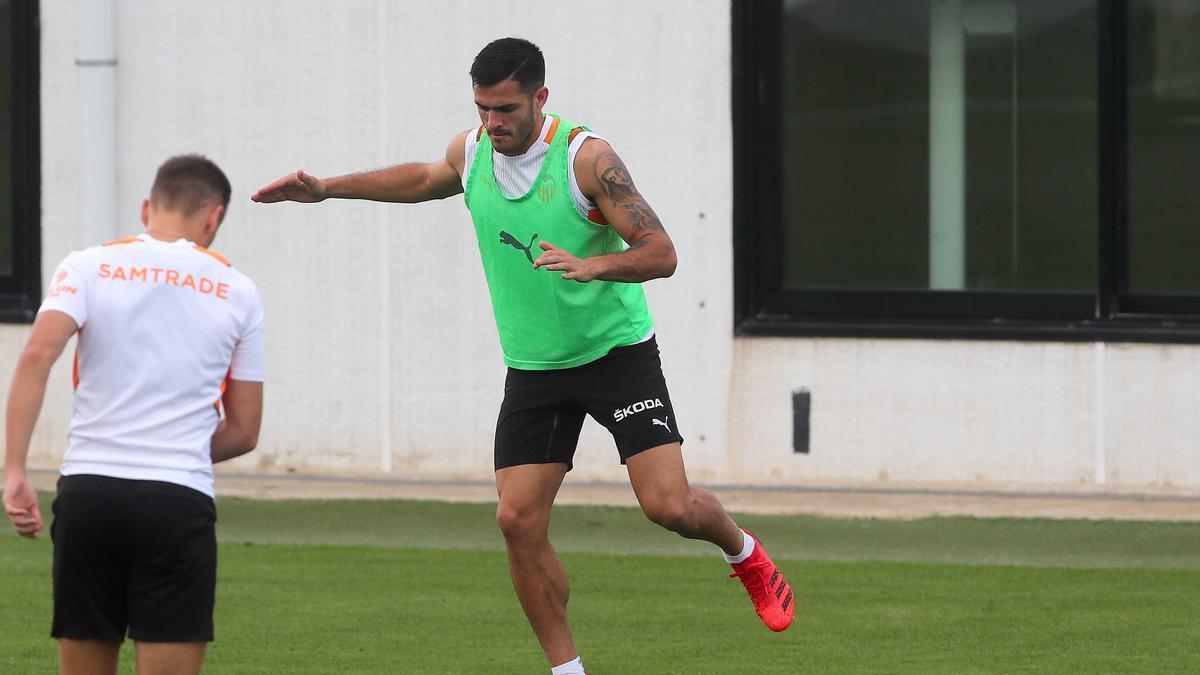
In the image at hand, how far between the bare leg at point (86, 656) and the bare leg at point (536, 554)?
1.62m

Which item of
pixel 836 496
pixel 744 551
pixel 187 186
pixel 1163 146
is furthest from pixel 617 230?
pixel 1163 146

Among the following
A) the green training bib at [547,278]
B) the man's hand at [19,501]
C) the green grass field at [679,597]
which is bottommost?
the green grass field at [679,597]

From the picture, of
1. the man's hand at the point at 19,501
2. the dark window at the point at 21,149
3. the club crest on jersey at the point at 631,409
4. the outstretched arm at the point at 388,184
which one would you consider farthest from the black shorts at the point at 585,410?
the dark window at the point at 21,149

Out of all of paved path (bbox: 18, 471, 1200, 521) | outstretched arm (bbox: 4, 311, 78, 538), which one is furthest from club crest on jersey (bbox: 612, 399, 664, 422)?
paved path (bbox: 18, 471, 1200, 521)

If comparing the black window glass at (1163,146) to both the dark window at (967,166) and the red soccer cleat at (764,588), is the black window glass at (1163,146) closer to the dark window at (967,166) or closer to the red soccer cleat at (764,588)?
the dark window at (967,166)

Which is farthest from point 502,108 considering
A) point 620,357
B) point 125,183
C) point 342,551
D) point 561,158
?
point 125,183

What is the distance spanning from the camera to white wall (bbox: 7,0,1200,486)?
10.3 metres

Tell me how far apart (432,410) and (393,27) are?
7.20 ft

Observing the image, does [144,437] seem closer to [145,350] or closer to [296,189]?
[145,350]

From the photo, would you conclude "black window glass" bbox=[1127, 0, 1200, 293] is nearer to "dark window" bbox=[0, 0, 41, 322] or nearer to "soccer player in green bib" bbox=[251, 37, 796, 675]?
"soccer player in green bib" bbox=[251, 37, 796, 675]

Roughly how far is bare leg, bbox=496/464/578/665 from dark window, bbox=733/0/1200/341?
193 inches

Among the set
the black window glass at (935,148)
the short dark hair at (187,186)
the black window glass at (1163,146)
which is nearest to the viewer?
the short dark hair at (187,186)

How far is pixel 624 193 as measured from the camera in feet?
18.3

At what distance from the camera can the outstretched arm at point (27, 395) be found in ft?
13.6
